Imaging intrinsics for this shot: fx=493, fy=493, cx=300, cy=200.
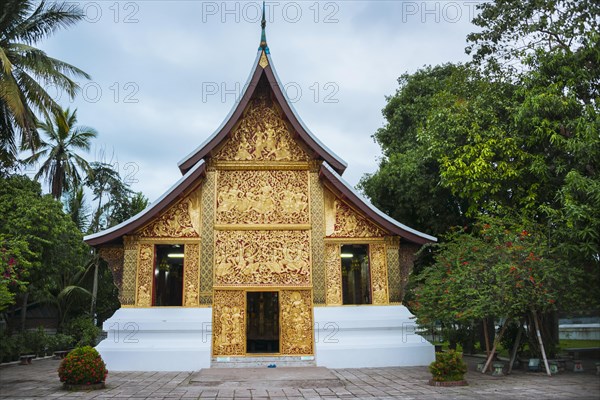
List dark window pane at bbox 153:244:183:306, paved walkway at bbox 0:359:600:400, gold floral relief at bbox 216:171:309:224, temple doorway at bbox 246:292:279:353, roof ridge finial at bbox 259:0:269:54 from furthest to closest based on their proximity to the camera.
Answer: temple doorway at bbox 246:292:279:353 → dark window pane at bbox 153:244:183:306 → roof ridge finial at bbox 259:0:269:54 → gold floral relief at bbox 216:171:309:224 → paved walkway at bbox 0:359:600:400

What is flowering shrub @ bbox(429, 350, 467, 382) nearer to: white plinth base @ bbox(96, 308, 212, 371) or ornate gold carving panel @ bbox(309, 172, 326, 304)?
ornate gold carving panel @ bbox(309, 172, 326, 304)

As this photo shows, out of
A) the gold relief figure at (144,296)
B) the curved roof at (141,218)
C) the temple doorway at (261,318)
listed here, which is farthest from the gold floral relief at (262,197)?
the temple doorway at (261,318)

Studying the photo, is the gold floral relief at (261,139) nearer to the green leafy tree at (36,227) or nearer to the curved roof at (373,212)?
the curved roof at (373,212)

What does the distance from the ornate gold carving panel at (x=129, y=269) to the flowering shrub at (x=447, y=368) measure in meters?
6.88

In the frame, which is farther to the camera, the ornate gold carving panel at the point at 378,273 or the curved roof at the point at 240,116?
the curved roof at the point at 240,116

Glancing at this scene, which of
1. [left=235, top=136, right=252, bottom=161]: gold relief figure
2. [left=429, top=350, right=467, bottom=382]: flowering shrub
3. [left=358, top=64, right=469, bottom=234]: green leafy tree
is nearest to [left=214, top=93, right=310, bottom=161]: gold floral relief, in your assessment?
Result: [left=235, top=136, right=252, bottom=161]: gold relief figure

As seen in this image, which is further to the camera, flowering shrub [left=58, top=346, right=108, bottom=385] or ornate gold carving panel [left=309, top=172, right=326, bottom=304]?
ornate gold carving panel [left=309, top=172, right=326, bottom=304]

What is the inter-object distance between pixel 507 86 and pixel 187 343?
10760mm

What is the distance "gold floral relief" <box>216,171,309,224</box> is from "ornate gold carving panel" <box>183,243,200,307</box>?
952mm

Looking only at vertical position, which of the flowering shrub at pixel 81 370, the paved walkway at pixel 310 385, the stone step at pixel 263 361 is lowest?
the paved walkway at pixel 310 385

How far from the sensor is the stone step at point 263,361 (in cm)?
1116

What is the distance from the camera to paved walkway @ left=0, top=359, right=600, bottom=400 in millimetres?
7677

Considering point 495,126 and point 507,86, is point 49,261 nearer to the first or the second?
point 495,126

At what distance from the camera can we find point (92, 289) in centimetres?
2264
